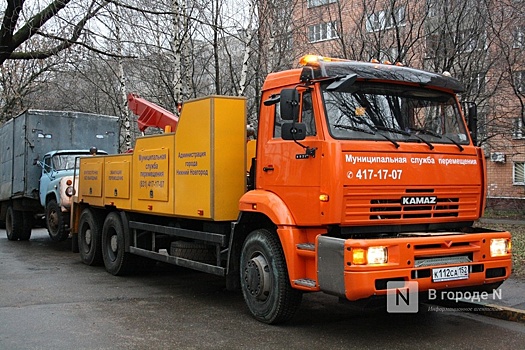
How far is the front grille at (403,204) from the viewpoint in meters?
6.20

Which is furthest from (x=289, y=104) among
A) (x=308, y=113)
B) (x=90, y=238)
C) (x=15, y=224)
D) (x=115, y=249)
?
(x=15, y=224)

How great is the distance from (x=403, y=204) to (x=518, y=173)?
2366 centimetres

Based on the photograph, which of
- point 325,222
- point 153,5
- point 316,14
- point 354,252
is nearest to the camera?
point 354,252

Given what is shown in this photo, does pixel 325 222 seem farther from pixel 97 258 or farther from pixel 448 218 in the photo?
pixel 97 258

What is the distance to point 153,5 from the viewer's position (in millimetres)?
15062

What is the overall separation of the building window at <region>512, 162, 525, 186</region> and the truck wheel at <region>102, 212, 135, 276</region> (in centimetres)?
2178

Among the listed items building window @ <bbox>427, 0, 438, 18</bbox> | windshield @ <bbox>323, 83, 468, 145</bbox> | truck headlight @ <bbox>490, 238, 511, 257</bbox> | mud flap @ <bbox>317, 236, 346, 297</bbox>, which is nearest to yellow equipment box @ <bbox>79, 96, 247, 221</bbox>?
windshield @ <bbox>323, 83, 468, 145</bbox>

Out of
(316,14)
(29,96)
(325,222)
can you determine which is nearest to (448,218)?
(325,222)

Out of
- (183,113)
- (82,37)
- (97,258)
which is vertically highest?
(82,37)

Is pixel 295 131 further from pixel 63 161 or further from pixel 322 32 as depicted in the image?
pixel 322 32

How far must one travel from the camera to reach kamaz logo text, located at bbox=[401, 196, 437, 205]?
642cm

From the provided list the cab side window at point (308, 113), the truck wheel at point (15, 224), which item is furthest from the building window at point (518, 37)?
the truck wheel at point (15, 224)

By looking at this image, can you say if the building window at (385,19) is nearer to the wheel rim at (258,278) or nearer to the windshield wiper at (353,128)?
the windshield wiper at (353,128)

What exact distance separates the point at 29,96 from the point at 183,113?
2836cm
